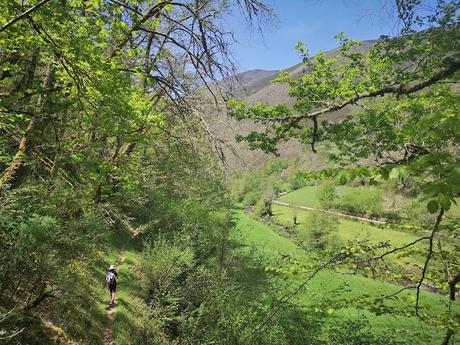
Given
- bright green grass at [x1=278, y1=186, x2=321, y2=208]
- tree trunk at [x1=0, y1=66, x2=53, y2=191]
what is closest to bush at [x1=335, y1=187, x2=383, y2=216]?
bright green grass at [x1=278, y1=186, x2=321, y2=208]

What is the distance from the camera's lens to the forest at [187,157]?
17.2 ft

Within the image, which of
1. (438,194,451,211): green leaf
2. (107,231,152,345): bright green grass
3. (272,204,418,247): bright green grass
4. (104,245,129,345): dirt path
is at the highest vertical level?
(438,194,451,211): green leaf

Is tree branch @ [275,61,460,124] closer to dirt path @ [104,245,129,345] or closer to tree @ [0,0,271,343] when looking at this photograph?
tree @ [0,0,271,343]

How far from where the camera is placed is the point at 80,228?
11.4m

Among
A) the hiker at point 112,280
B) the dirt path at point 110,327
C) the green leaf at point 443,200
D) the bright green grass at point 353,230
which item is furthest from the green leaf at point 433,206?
the bright green grass at point 353,230

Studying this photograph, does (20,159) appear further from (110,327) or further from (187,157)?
(110,327)

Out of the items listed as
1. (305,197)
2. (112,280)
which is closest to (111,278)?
(112,280)

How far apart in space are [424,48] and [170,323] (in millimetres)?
14721

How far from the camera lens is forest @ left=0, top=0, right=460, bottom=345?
5246 mm

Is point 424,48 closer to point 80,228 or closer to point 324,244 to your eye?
point 80,228

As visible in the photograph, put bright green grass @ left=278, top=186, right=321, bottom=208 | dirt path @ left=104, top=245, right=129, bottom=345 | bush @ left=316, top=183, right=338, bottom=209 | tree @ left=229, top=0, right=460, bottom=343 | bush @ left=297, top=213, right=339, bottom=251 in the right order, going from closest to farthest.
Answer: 1. tree @ left=229, top=0, right=460, bottom=343
2. dirt path @ left=104, top=245, right=129, bottom=345
3. bush @ left=297, top=213, right=339, bottom=251
4. bush @ left=316, top=183, right=338, bottom=209
5. bright green grass @ left=278, top=186, right=321, bottom=208

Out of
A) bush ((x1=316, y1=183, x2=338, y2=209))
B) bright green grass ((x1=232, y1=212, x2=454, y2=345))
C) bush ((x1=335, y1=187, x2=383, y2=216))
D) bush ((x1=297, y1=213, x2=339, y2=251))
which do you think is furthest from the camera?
bush ((x1=316, y1=183, x2=338, y2=209))

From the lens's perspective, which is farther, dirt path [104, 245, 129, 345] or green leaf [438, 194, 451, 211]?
dirt path [104, 245, 129, 345]

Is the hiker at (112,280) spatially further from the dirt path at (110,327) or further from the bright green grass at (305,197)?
the bright green grass at (305,197)
